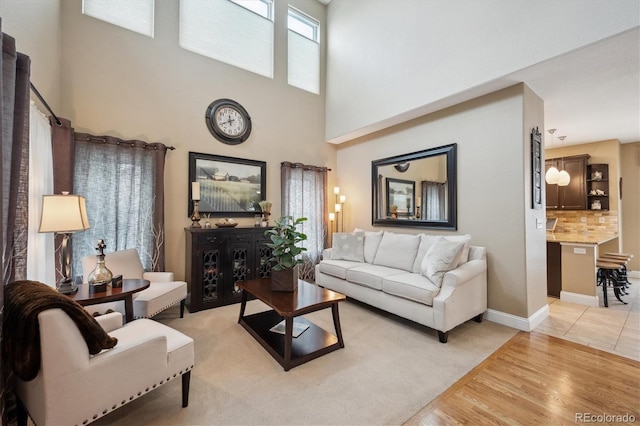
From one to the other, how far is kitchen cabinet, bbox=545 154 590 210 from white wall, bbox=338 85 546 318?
10.6ft

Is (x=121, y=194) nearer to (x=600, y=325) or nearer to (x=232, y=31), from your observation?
(x=232, y=31)

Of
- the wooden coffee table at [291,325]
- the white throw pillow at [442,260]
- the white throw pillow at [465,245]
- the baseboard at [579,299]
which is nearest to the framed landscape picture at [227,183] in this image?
the wooden coffee table at [291,325]

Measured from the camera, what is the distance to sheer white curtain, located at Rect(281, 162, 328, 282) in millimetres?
4832

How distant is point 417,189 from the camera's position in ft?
13.8

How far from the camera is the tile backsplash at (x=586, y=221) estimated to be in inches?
209

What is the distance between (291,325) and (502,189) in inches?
113

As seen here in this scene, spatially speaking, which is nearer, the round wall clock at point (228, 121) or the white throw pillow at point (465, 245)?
the white throw pillow at point (465, 245)

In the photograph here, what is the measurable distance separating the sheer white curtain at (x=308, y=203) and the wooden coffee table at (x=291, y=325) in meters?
2.01

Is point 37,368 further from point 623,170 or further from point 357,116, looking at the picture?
point 623,170

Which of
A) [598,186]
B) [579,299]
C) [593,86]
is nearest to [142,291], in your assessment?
[593,86]

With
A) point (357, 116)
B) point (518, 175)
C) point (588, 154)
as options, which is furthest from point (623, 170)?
point (357, 116)

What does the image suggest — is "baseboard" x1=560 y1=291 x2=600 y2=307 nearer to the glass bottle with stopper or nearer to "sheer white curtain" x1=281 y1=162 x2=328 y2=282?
"sheer white curtain" x1=281 y1=162 x2=328 y2=282

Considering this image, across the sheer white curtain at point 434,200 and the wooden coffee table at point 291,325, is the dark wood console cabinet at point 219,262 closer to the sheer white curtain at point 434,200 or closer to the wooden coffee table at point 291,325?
the wooden coffee table at point 291,325

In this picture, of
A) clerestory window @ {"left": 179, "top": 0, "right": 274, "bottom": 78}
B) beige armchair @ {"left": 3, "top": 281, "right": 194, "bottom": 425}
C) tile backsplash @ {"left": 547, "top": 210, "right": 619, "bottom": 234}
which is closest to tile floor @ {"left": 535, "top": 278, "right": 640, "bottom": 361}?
tile backsplash @ {"left": 547, "top": 210, "right": 619, "bottom": 234}
